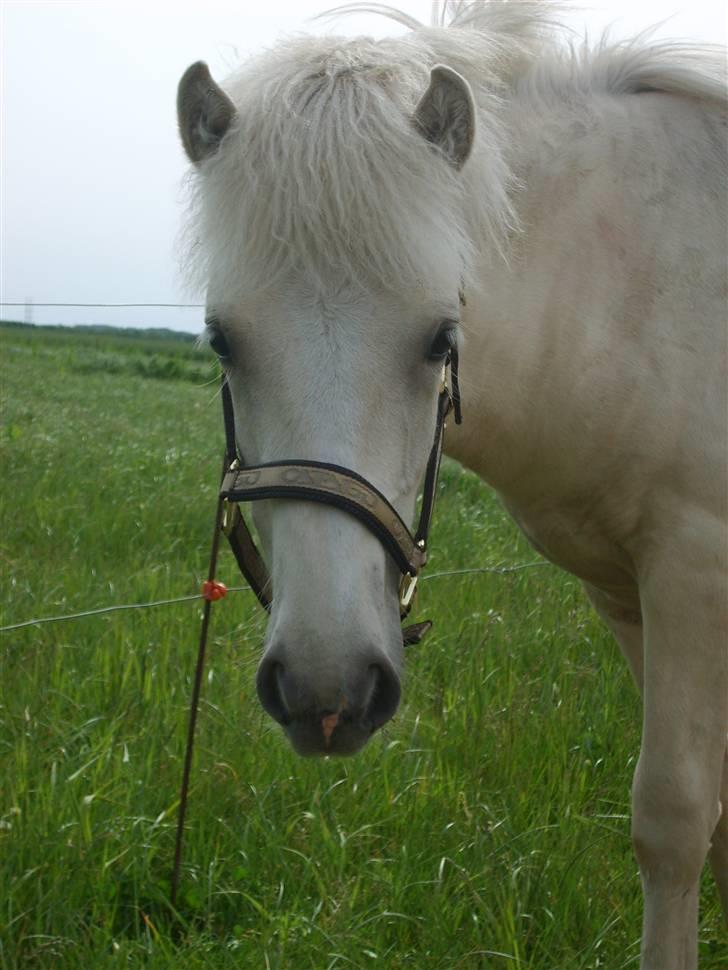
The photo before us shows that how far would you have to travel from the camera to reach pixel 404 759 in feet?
10.0

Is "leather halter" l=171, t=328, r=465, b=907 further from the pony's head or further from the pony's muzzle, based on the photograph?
the pony's muzzle

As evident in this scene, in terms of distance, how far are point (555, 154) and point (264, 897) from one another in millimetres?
1876

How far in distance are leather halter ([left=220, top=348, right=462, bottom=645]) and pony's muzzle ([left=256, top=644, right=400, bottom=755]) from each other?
234mm

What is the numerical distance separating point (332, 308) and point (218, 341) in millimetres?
253

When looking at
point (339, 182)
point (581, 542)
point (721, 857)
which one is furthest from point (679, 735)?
point (339, 182)

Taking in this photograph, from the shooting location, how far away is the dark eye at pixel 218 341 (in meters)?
1.92

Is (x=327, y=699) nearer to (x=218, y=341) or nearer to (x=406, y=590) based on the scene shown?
(x=406, y=590)

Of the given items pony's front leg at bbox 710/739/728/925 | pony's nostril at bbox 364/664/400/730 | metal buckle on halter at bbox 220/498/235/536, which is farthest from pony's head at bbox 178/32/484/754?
pony's front leg at bbox 710/739/728/925

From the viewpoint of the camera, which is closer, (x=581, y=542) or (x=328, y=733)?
(x=328, y=733)

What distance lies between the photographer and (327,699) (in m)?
1.61

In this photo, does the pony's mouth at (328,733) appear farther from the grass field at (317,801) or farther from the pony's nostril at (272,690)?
the grass field at (317,801)

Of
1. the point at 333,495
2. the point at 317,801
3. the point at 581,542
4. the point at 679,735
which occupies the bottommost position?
the point at 317,801

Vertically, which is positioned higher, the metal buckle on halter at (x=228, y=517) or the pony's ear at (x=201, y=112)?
the pony's ear at (x=201, y=112)

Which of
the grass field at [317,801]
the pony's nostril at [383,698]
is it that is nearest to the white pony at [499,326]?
the pony's nostril at [383,698]
